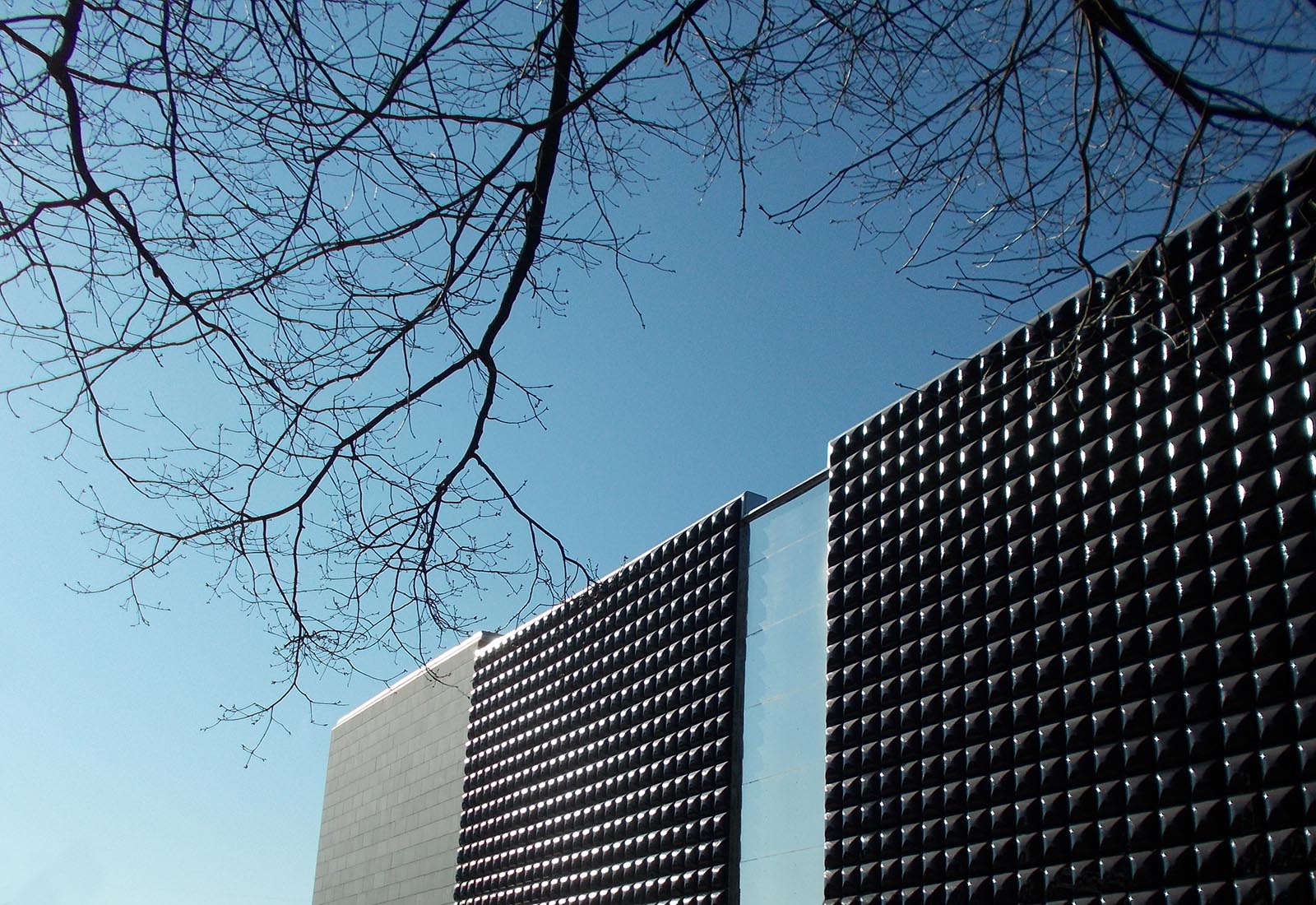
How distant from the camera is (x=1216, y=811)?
330 inches

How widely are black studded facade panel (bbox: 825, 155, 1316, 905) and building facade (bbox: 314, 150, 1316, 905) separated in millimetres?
25

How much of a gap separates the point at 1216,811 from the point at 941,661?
3134mm

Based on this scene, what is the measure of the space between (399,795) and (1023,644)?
1670 cm

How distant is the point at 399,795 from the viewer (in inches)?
942

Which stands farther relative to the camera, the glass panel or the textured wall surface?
the textured wall surface

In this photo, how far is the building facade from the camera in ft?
27.8

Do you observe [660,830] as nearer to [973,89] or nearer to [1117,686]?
[1117,686]

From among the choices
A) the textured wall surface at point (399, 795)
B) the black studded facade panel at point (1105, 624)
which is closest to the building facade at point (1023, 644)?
the black studded facade panel at point (1105, 624)

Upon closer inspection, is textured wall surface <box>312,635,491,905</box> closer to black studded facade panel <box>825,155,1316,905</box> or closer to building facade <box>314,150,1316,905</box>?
building facade <box>314,150,1316,905</box>

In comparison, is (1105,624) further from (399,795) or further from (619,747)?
(399,795)

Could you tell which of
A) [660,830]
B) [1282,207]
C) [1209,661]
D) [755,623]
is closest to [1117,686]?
[1209,661]

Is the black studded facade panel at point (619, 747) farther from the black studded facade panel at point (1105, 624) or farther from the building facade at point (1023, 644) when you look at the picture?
the black studded facade panel at point (1105, 624)

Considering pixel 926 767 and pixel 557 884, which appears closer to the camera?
pixel 926 767

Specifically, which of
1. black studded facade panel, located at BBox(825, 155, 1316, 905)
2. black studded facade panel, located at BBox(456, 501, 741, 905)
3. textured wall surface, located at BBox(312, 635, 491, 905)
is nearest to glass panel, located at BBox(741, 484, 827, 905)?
black studded facade panel, located at BBox(456, 501, 741, 905)
